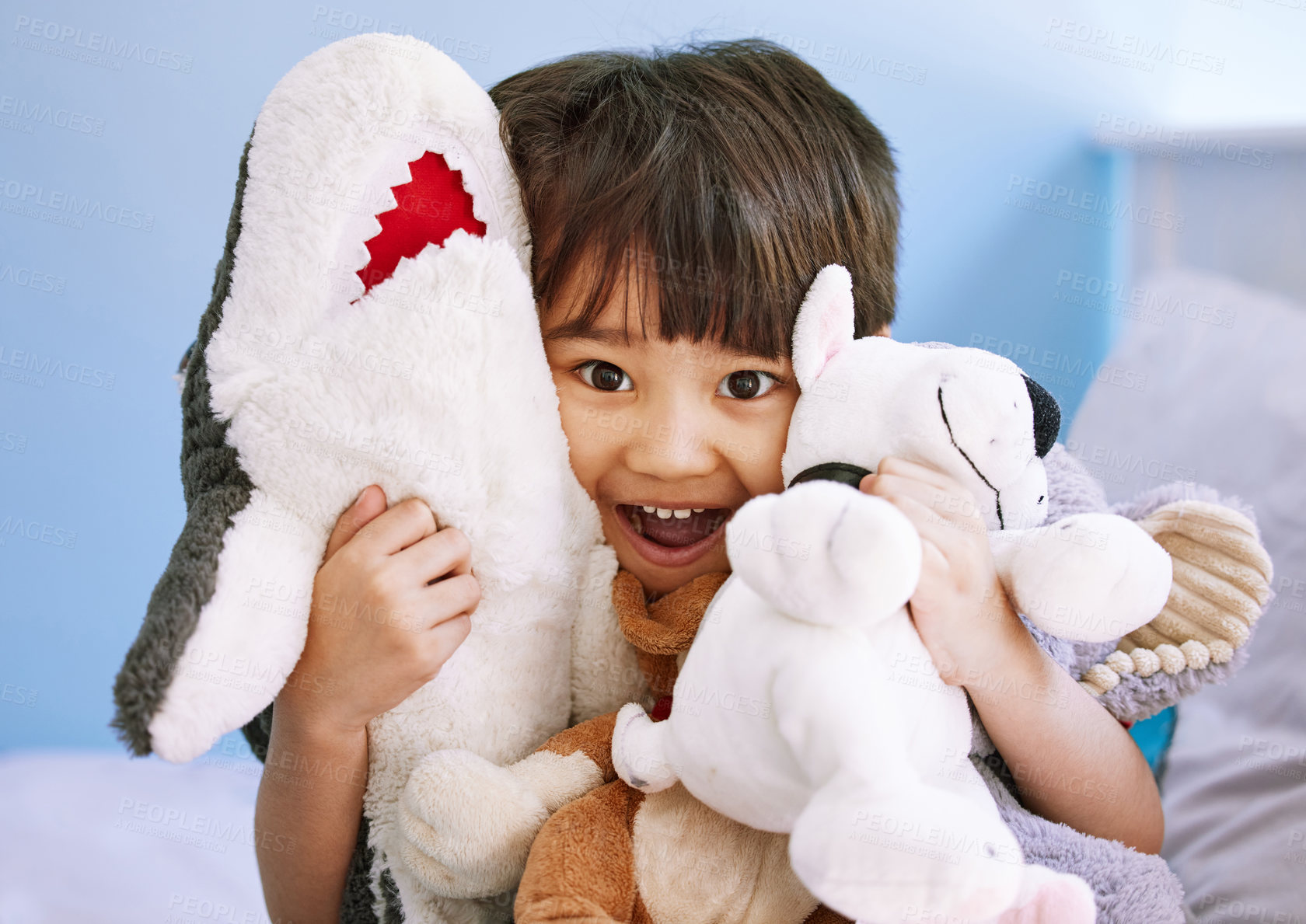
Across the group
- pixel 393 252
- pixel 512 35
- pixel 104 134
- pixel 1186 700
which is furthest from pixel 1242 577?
pixel 104 134

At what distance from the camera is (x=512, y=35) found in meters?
1.45

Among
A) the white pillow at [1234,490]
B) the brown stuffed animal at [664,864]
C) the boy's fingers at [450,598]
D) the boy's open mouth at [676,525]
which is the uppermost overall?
the boy's fingers at [450,598]

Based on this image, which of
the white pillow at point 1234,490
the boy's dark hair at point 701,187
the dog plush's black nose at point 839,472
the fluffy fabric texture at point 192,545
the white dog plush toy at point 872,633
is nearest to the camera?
the white dog plush toy at point 872,633

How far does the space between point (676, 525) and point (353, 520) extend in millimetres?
289

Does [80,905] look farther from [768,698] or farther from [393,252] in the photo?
[768,698]

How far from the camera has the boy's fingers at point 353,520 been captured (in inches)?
24.0

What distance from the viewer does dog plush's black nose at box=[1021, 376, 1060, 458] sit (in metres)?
0.59

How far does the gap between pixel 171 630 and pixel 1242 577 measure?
0.77 metres

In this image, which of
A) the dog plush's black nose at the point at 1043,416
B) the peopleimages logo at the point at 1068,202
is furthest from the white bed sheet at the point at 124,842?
the peopleimages logo at the point at 1068,202

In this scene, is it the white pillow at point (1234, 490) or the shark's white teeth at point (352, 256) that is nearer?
the shark's white teeth at point (352, 256)

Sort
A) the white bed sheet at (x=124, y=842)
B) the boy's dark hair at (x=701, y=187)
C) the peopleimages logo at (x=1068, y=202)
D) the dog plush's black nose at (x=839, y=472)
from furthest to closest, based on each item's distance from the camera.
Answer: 1. the peopleimages logo at (x=1068, y=202)
2. the white bed sheet at (x=124, y=842)
3. the boy's dark hair at (x=701, y=187)
4. the dog plush's black nose at (x=839, y=472)

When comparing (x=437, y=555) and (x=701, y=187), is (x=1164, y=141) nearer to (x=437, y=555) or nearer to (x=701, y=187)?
(x=701, y=187)

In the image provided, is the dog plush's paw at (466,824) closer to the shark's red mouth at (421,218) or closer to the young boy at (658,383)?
the young boy at (658,383)

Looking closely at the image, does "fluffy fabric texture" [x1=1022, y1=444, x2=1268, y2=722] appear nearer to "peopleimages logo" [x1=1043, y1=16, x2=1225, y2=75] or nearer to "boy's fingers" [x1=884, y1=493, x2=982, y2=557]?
"boy's fingers" [x1=884, y1=493, x2=982, y2=557]
